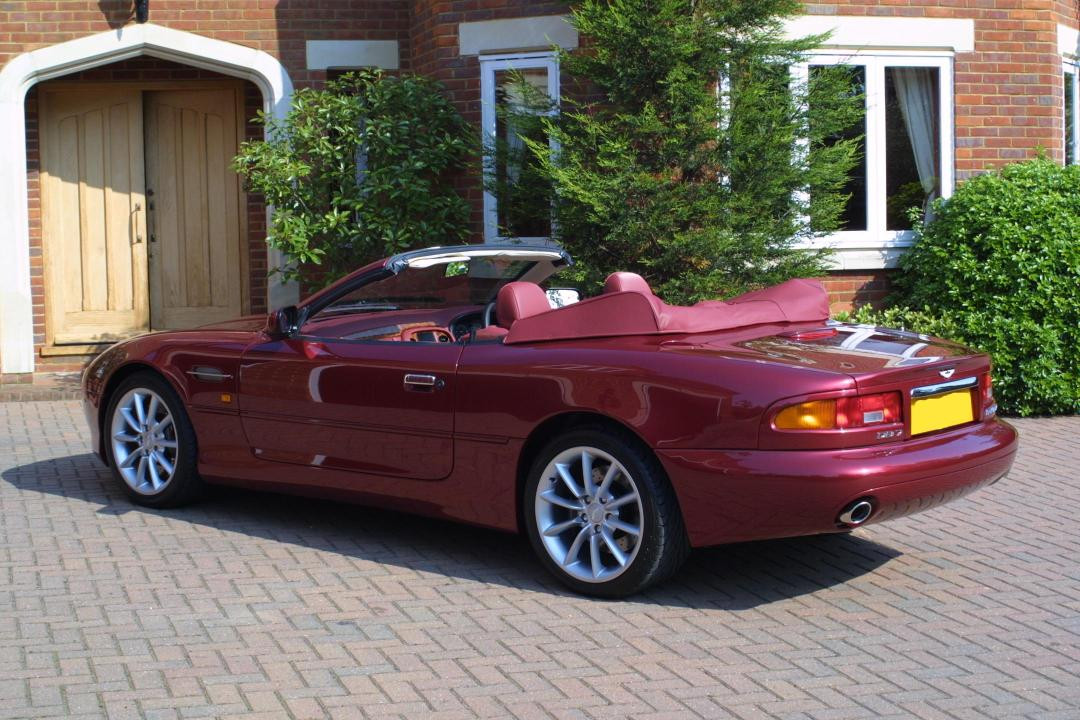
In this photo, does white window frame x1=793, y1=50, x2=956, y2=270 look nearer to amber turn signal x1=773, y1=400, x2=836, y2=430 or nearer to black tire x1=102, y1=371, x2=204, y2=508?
black tire x1=102, y1=371, x2=204, y2=508

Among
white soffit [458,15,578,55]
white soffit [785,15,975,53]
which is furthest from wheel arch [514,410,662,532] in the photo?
white soffit [785,15,975,53]

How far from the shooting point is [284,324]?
6.42 meters

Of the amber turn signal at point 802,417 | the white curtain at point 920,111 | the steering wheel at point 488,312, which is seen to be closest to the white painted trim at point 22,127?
the white curtain at point 920,111

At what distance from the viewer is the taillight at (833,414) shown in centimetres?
491

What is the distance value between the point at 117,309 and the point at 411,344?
8073 millimetres

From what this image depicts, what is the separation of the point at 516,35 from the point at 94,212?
4.58 m

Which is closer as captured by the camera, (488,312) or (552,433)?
(552,433)

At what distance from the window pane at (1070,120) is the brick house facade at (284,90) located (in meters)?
0.02

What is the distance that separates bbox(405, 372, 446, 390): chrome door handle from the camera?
5770mm

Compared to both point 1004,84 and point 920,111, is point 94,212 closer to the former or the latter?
point 920,111

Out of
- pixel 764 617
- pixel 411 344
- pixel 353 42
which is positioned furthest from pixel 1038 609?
pixel 353 42

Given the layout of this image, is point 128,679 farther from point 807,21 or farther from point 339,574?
point 807,21

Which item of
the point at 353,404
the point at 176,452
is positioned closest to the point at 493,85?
the point at 176,452

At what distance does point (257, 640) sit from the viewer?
484 centimetres
